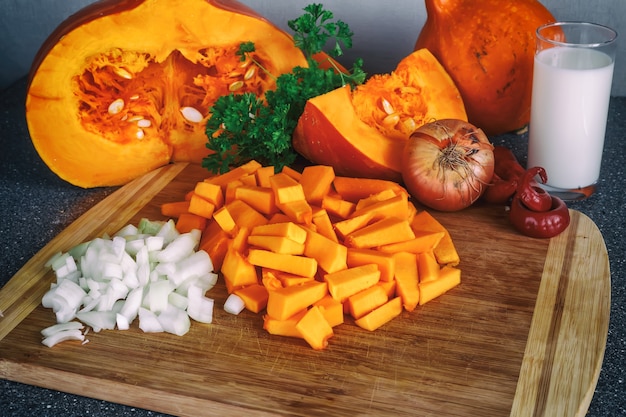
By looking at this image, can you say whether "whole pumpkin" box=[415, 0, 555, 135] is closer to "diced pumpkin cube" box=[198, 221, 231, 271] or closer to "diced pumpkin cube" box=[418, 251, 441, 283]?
"diced pumpkin cube" box=[418, 251, 441, 283]

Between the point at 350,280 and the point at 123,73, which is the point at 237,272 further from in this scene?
the point at 123,73

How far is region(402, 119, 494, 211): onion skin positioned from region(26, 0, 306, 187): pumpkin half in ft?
1.36

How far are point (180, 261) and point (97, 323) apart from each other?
21 cm

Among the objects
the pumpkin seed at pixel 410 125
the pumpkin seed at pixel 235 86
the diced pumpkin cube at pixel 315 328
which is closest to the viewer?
the diced pumpkin cube at pixel 315 328

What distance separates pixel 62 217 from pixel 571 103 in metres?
1.20

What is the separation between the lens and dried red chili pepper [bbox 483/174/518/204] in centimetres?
175

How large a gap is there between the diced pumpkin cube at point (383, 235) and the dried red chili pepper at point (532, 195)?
298mm

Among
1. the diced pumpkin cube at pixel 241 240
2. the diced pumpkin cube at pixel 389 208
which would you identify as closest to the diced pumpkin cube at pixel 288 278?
the diced pumpkin cube at pixel 241 240

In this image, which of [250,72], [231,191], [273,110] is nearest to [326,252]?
[231,191]

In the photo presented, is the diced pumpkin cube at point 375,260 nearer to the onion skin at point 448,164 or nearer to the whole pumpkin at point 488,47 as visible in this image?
the onion skin at point 448,164

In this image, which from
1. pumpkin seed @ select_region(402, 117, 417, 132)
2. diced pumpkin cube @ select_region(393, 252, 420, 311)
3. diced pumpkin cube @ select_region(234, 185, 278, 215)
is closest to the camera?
diced pumpkin cube @ select_region(393, 252, 420, 311)

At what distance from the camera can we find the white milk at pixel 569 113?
1.72m

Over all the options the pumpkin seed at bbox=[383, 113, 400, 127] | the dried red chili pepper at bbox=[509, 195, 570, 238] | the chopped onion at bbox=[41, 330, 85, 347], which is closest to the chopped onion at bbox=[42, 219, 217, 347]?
the chopped onion at bbox=[41, 330, 85, 347]

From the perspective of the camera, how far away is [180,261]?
1570 mm
